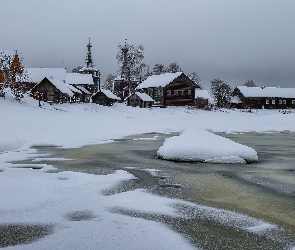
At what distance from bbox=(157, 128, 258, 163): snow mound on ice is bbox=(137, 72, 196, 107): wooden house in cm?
4207

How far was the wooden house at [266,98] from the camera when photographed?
6994 centimetres

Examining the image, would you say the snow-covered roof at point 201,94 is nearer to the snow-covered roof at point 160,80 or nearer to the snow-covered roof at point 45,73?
the snow-covered roof at point 160,80

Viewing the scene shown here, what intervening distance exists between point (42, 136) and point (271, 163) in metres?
9.97

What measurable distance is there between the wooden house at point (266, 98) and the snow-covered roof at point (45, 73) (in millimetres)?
36213

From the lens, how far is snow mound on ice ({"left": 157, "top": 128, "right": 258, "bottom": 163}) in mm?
8703

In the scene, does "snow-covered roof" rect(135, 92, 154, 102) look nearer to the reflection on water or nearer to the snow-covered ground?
the reflection on water

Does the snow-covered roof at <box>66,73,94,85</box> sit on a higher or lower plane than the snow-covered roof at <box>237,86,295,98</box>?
higher

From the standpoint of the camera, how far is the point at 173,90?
52.1 meters

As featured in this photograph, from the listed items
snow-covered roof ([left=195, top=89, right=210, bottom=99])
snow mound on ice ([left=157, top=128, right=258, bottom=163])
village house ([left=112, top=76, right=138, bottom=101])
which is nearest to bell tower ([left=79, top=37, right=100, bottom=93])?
village house ([left=112, top=76, right=138, bottom=101])

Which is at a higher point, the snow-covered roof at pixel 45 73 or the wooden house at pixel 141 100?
the snow-covered roof at pixel 45 73

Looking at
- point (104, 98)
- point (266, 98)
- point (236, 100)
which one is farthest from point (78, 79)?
point (266, 98)

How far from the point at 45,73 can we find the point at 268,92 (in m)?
44.4

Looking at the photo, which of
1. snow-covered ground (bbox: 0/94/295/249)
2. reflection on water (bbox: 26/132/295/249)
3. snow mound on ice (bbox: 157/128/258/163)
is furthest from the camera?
snow mound on ice (bbox: 157/128/258/163)

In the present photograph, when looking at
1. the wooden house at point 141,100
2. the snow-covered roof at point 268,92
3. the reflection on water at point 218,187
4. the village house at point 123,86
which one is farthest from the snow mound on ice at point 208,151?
the snow-covered roof at point 268,92
